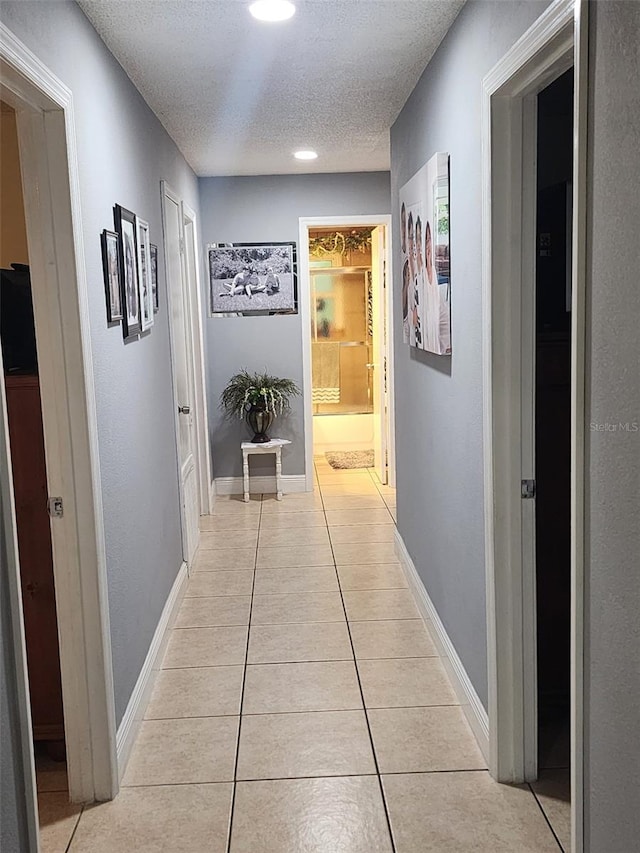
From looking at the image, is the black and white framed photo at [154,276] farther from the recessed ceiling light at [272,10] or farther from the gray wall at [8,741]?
the gray wall at [8,741]

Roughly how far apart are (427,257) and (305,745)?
1.90 metres

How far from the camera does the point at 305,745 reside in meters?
2.86

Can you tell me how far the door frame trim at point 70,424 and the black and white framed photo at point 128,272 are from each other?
0.56 metres

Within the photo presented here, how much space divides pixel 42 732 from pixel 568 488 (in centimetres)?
199

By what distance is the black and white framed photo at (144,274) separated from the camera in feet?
11.1

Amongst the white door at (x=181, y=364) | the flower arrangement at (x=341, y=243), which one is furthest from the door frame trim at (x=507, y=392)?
the flower arrangement at (x=341, y=243)

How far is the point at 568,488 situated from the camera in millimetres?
2834

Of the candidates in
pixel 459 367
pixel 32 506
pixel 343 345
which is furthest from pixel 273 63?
pixel 343 345

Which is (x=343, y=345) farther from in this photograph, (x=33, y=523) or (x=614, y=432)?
(x=614, y=432)

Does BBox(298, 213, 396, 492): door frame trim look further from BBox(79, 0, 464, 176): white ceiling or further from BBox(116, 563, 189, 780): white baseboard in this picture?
BBox(116, 563, 189, 780): white baseboard

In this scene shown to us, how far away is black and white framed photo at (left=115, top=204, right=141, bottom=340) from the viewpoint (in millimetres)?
2990

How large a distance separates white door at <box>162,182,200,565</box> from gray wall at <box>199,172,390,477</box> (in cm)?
84

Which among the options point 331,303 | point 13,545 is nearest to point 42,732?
point 13,545

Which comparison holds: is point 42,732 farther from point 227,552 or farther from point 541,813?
point 227,552
